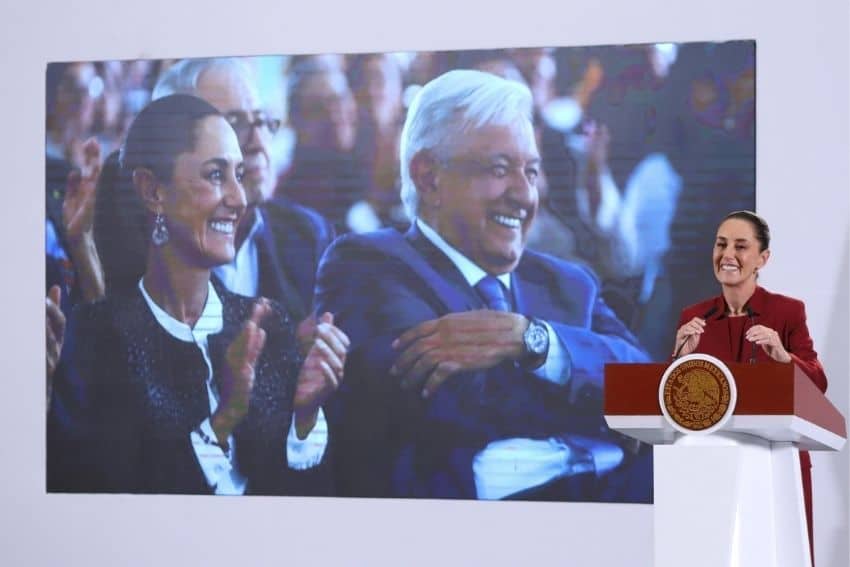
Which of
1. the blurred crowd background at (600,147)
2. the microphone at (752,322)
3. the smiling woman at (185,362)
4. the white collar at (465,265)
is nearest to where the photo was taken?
the microphone at (752,322)

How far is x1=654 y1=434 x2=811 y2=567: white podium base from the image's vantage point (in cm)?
257

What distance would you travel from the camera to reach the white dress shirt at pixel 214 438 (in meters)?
4.96

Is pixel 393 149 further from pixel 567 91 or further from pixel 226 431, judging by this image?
pixel 226 431

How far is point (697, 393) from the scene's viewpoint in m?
2.54

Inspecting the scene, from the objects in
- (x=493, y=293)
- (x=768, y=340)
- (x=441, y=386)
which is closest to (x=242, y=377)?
(x=441, y=386)

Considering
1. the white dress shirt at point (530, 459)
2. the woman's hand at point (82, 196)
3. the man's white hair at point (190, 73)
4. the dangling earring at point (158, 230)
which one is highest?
the man's white hair at point (190, 73)

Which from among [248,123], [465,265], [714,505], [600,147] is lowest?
[714,505]

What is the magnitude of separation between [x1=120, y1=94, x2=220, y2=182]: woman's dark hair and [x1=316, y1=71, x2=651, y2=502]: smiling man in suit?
0.68 m

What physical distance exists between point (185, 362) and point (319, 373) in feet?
1.63

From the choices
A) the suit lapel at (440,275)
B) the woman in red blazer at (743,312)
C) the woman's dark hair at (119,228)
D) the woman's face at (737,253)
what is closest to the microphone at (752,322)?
the woman in red blazer at (743,312)

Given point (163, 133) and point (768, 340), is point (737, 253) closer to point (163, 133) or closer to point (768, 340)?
point (768, 340)

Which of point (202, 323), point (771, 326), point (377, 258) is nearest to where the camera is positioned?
point (771, 326)

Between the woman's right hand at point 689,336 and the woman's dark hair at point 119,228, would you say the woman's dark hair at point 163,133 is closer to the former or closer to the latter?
the woman's dark hair at point 119,228

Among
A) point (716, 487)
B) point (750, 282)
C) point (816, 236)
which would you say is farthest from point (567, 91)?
point (716, 487)
